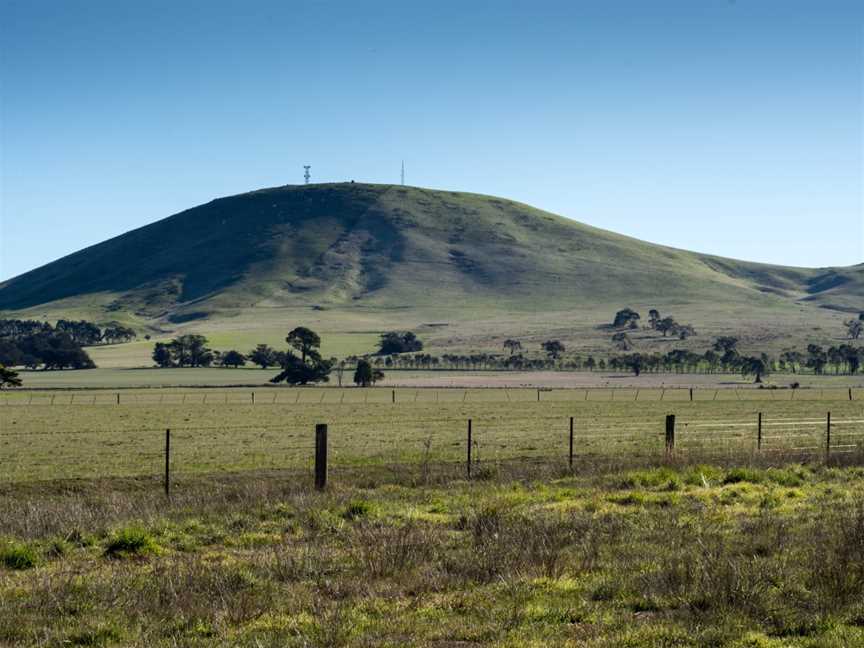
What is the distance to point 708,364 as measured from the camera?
170250 millimetres

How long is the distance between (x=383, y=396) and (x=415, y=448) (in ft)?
193

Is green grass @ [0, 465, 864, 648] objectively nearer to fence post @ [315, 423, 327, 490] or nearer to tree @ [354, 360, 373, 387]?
fence post @ [315, 423, 327, 490]

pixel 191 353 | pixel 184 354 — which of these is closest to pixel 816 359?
pixel 191 353

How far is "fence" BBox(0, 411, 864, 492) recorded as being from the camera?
89.3 feet

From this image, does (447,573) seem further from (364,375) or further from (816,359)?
(816,359)

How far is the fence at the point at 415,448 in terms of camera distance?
27.2 metres

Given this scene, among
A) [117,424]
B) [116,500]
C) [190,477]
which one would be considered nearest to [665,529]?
[116,500]

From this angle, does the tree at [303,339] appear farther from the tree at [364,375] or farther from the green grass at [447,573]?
the green grass at [447,573]

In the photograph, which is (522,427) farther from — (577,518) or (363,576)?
(363,576)

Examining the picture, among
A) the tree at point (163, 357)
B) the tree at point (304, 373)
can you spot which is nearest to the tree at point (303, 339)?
the tree at point (304, 373)

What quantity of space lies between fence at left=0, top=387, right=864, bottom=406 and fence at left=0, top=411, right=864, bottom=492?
109ft

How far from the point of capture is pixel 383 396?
96.2 metres

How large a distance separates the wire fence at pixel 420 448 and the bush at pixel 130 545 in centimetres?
656

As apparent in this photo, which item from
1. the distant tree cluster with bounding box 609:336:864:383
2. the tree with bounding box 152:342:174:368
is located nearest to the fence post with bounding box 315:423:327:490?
the distant tree cluster with bounding box 609:336:864:383
